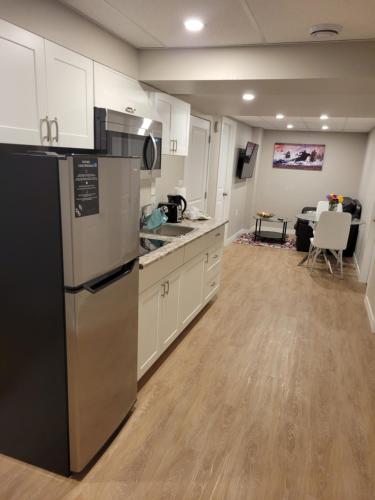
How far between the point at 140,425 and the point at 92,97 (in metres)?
2.04

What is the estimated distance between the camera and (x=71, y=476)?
171cm

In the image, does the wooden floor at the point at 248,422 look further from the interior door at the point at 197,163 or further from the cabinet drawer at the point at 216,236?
the interior door at the point at 197,163

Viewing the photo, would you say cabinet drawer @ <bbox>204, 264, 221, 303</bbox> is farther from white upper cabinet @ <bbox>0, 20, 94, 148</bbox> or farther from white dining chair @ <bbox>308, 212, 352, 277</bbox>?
white dining chair @ <bbox>308, 212, 352, 277</bbox>

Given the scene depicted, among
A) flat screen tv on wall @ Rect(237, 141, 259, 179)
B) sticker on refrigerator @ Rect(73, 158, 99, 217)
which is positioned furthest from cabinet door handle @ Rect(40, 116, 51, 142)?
flat screen tv on wall @ Rect(237, 141, 259, 179)

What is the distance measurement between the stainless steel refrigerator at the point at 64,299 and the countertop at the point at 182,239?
26 centimetres

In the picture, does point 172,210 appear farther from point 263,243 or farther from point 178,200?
point 263,243

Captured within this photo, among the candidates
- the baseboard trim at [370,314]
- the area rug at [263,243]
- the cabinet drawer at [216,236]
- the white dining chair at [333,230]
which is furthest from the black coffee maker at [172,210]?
the area rug at [263,243]

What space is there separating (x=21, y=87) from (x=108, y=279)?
40.3 inches

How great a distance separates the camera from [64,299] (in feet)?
4.76

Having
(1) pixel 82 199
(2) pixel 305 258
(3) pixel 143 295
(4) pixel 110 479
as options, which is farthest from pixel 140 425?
(2) pixel 305 258

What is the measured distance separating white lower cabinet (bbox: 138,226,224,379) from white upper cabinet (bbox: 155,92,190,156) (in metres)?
0.88

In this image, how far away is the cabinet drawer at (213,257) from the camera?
340cm

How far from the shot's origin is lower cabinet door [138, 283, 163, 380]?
2191 millimetres

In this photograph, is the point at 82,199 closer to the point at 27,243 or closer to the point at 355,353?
the point at 27,243
